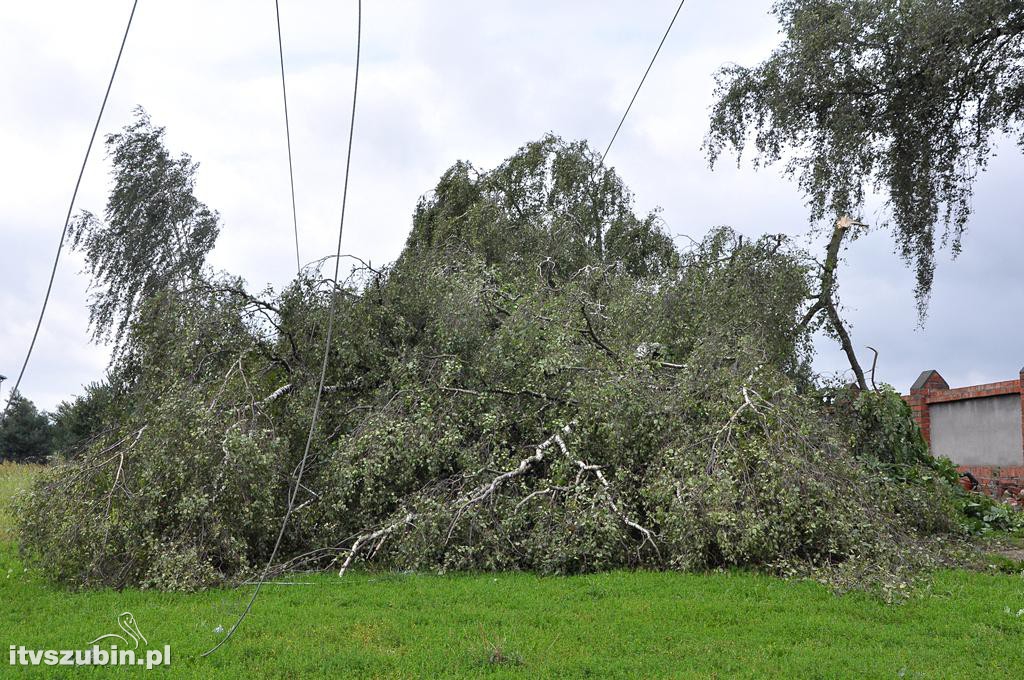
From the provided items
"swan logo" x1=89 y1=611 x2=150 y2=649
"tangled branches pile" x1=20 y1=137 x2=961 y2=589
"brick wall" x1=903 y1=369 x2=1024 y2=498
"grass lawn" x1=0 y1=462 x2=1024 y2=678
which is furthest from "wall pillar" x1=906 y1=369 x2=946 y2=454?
"swan logo" x1=89 y1=611 x2=150 y2=649

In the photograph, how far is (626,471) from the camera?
6.71 meters

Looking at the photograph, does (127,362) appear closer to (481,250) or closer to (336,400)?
(336,400)

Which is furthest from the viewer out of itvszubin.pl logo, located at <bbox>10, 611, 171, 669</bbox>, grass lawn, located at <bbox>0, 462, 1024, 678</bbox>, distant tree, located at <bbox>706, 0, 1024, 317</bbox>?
distant tree, located at <bbox>706, 0, 1024, 317</bbox>

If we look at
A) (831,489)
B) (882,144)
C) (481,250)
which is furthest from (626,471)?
(882,144)

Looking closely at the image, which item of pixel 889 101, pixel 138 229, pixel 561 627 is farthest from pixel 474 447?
pixel 138 229

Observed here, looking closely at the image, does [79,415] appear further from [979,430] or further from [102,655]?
[979,430]

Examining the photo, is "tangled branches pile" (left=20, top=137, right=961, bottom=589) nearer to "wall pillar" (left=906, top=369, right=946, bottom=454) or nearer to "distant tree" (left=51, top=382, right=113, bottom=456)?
"wall pillar" (left=906, top=369, right=946, bottom=454)

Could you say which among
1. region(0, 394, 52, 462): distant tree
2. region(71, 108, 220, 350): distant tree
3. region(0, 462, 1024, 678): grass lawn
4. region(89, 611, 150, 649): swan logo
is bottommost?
region(0, 462, 1024, 678): grass lawn

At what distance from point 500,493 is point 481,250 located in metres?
6.33

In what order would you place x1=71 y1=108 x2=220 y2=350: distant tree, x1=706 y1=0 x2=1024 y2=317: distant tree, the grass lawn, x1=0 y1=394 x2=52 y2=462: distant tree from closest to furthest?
the grass lawn
x1=706 y1=0 x2=1024 y2=317: distant tree
x1=71 y1=108 x2=220 y2=350: distant tree
x1=0 y1=394 x2=52 y2=462: distant tree

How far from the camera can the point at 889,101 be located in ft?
39.0

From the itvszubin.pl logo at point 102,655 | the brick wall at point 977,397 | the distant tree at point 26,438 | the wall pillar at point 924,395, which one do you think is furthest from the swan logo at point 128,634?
the distant tree at point 26,438

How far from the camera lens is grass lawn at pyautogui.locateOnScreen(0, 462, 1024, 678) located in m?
4.07

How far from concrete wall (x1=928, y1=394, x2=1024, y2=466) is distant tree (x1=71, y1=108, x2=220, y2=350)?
1461 centimetres
